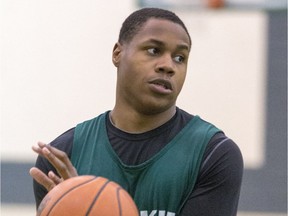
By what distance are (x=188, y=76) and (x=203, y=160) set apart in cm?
576

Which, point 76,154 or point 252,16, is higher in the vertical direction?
point 252,16

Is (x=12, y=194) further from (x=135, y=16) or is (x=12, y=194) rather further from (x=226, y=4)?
(x=135, y=16)

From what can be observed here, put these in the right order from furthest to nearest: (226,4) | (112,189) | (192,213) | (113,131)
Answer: (226,4) → (113,131) → (192,213) → (112,189)

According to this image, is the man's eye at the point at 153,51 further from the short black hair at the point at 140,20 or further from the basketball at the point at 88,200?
the basketball at the point at 88,200

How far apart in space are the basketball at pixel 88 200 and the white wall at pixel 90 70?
598 cm

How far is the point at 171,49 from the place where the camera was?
4.01 metres

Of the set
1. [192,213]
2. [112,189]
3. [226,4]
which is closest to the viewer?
[112,189]

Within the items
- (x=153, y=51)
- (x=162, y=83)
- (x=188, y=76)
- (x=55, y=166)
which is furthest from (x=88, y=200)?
(x=188, y=76)

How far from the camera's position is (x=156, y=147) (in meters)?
4.09

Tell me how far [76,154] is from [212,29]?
18.9 ft

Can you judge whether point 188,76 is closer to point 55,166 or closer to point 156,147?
point 156,147

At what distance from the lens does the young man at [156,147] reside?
3971 mm

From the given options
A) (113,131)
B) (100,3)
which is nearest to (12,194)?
(100,3)

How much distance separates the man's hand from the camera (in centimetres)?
383
